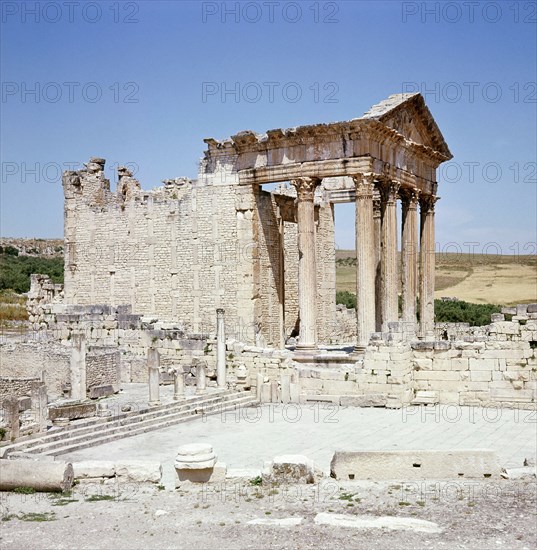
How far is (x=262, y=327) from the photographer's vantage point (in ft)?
80.7

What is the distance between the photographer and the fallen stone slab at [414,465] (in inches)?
403

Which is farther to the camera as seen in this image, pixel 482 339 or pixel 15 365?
pixel 15 365

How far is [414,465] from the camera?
10.3 meters

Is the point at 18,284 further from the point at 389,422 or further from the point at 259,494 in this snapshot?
the point at 259,494

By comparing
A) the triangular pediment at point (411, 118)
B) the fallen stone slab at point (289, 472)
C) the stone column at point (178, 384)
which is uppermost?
the triangular pediment at point (411, 118)

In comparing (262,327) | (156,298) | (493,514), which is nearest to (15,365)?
(156,298)

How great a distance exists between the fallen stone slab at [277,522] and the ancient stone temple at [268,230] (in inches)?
539

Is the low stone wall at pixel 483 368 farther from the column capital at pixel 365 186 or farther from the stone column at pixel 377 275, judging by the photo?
the stone column at pixel 377 275

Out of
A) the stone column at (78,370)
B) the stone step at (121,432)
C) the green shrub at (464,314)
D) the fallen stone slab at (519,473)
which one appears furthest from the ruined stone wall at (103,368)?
the green shrub at (464,314)

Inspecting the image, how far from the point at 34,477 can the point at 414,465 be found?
505 centimetres

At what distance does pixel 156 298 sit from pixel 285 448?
1390cm

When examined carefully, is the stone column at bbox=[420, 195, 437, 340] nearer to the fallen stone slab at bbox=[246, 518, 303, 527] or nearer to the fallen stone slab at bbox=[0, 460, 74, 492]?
the fallen stone slab at bbox=[0, 460, 74, 492]

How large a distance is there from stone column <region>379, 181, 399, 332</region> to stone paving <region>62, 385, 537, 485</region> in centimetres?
607

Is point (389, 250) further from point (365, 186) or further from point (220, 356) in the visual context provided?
point (220, 356)
